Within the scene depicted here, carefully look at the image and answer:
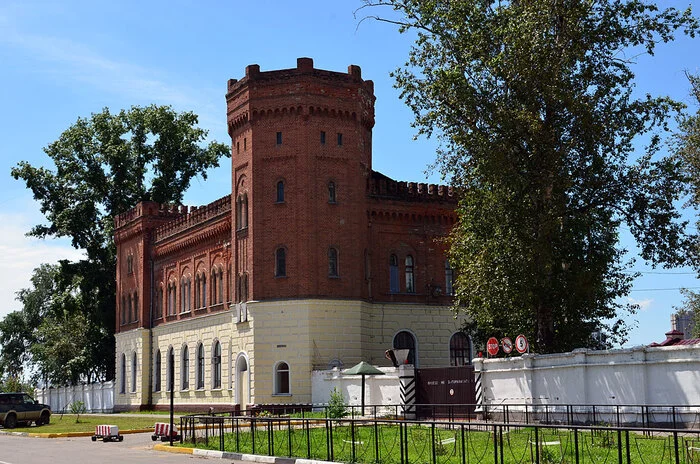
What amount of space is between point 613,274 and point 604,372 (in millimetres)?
7727

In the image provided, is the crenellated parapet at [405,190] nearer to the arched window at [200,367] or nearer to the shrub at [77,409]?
the arched window at [200,367]

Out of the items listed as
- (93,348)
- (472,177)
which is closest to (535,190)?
(472,177)

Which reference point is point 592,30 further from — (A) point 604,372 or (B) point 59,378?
(B) point 59,378

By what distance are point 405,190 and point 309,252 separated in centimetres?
766

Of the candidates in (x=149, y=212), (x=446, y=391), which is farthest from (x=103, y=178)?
(x=446, y=391)

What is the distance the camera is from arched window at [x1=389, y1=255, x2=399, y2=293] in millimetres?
48375

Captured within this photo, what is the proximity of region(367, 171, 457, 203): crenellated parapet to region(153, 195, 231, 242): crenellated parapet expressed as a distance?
7.79 meters

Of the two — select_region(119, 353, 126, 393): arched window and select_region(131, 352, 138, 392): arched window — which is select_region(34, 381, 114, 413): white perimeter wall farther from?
select_region(131, 352, 138, 392): arched window

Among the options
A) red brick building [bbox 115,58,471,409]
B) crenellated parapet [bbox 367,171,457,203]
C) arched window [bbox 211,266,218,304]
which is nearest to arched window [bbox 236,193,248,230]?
red brick building [bbox 115,58,471,409]

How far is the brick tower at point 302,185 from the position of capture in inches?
1750

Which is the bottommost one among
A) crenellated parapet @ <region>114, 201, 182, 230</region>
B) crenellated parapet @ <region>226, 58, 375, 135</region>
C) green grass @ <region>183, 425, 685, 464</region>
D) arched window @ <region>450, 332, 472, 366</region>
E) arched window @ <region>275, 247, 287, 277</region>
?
green grass @ <region>183, 425, 685, 464</region>

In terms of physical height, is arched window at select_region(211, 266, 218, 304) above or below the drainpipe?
above

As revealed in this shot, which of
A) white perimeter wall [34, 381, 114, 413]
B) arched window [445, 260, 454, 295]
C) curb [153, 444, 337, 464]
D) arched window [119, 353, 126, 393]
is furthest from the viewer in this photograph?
white perimeter wall [34, 381, 114, 413]

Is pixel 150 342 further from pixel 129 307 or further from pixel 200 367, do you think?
pixel 200 367
